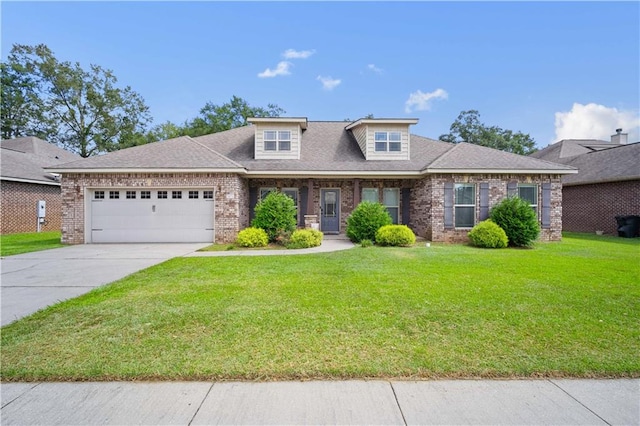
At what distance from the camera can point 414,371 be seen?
2824 millimetres

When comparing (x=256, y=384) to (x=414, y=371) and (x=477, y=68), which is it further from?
(x=477, y=68)

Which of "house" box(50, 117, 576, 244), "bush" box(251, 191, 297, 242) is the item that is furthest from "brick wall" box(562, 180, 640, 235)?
"bush" box(251, 191, 297, 242)

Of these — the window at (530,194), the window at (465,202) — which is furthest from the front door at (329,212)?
the window at (530,194)

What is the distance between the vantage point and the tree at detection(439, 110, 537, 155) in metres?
37.2

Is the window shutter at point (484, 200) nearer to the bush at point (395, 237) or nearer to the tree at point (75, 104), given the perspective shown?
the bush at point (395, 237)

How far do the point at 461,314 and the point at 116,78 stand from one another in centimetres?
3718

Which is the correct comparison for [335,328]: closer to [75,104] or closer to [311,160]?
[311,160]

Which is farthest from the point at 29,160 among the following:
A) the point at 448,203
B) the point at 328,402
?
the point at 328,402

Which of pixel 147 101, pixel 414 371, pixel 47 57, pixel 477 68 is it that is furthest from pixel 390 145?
pixel 47 57

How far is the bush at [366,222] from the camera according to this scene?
38.5 ft

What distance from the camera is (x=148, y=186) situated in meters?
12.1

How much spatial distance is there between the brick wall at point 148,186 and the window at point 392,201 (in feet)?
23.3

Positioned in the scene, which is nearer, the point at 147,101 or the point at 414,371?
the point at 414,371

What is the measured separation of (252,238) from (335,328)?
25.8ft
